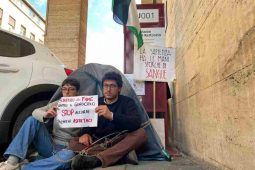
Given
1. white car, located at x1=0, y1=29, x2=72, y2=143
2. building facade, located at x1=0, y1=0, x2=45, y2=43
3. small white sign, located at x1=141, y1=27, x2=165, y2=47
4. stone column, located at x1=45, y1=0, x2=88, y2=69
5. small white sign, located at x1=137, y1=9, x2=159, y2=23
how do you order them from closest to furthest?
1. white car, located at x1=0, y1=29, x2=72, y2=143
2. small white sign, located at x1=141, y1=27, x2=165, y2=47
3. small white sign, located at x1=137, y1=9, x2=159, y2=23
4. stone column, located at x1=45, y1=0, x2=88, y2=69
5. building facade, located at x1=0, y1=0, x2=45, y2=43

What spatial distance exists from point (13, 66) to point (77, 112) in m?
1.16

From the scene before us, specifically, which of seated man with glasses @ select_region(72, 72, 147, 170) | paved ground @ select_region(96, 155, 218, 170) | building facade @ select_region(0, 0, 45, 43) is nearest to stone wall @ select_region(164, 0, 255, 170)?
paved ground @ select_region(96, 155, 218, 170)

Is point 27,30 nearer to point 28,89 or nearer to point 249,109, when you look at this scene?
point 28,89

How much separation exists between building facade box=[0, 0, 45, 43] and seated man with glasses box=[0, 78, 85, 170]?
83.5 feet

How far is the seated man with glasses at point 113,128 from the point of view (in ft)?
9.86

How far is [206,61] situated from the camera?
305 centimetres

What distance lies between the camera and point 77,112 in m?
3.30

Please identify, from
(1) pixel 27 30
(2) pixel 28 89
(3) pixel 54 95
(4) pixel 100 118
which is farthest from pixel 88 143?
(1) pixel 27 30

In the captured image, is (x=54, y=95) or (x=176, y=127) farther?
(x=176, y=127)

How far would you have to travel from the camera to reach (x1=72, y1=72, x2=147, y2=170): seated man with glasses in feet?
9.86

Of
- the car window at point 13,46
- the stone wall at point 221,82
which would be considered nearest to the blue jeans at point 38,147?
the car window at point 13,46

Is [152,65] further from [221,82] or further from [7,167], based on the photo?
[7,167]

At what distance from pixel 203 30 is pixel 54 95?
205 cm

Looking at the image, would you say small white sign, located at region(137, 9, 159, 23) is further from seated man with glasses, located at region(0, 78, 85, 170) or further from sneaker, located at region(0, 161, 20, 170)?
sneaker, located at region(0, 161, 20, 170)
